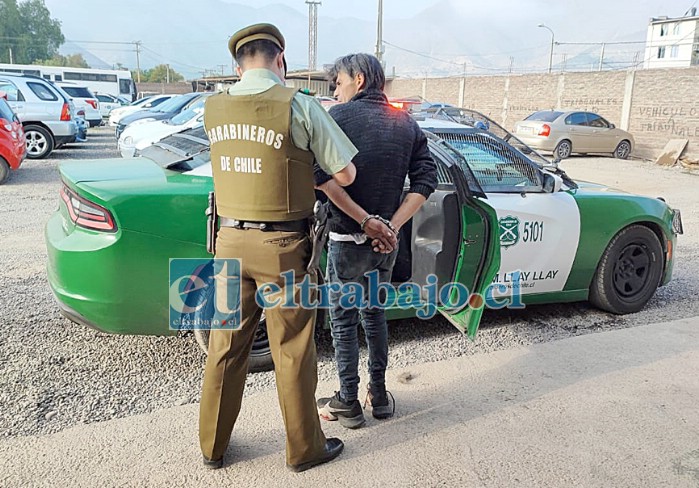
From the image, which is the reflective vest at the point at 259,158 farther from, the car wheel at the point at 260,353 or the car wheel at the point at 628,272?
the car wheel at the point at 628,272

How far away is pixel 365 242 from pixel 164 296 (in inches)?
47.4

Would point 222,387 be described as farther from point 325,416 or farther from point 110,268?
point 110,268

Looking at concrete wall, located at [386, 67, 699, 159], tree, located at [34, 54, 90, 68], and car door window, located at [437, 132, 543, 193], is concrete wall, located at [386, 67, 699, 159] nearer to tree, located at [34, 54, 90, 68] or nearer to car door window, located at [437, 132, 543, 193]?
car door window, located at [437, 132, 543, 193]

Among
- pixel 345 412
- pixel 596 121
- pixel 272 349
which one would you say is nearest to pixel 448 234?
pixel 345 412

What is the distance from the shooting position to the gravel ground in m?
3.13

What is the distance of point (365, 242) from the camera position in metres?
2.82

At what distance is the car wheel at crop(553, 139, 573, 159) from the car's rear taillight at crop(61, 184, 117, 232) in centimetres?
1717

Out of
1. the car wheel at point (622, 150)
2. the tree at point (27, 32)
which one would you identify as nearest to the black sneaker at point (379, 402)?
the car wheel at point (622, 150)

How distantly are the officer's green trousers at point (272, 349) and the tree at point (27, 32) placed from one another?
9491 cm

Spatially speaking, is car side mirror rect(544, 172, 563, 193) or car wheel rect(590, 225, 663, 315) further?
car wheel rect(590, 225, 663, 315)

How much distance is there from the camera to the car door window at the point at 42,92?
13.2 meters

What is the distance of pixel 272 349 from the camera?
2.53 metres

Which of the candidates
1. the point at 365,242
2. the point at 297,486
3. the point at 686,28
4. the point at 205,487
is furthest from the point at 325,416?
the point at 686,28

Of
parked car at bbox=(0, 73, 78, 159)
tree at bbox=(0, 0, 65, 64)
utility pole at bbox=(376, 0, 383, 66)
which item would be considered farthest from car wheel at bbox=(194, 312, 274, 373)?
tree at bbox=(0, 0, 65, 64)
